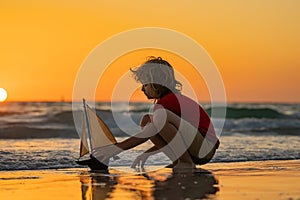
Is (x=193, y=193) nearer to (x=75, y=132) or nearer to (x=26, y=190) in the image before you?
(x=26, y=190)

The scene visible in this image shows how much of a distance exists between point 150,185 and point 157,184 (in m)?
0.09

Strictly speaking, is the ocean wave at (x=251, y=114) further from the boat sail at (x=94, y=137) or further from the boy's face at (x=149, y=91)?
the boy's face at (x=149, y=91)

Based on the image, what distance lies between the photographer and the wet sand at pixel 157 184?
5551 mm

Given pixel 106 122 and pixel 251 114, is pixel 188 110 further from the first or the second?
pixel 251 114

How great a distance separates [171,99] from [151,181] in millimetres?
985

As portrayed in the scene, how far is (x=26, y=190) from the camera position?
595 centimetres

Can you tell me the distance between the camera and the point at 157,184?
20.0ft

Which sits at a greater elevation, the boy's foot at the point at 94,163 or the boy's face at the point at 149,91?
the boy's face at the point at 149,91

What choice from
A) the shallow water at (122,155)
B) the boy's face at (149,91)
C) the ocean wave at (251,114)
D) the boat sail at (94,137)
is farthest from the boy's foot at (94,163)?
the ocean wave at (251,114)

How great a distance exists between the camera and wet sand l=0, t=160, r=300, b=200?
5551 mm

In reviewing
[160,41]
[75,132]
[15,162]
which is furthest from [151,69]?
[75,132]

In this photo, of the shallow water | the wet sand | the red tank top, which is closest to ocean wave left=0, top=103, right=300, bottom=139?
the shallow water

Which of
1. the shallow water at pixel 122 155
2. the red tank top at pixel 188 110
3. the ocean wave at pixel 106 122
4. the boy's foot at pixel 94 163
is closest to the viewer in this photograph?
the red tank top at pixel 188 110

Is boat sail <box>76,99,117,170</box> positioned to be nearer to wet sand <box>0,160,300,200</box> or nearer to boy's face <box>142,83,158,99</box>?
wet sand <box>0,160,300,200</box>
